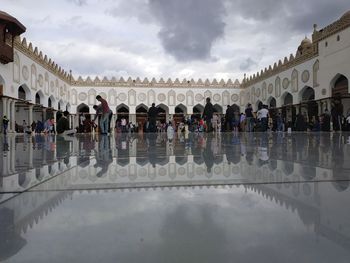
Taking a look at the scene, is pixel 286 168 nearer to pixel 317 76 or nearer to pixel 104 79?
pixel 317 76

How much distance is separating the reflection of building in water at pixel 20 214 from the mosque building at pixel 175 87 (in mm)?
14658

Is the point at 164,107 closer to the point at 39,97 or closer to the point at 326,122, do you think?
the point at 39,97

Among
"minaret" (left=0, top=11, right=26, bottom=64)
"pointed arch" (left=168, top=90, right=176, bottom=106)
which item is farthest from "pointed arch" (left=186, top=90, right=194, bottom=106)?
"minaret" (left=0, top=11, right=26, bottom=64)

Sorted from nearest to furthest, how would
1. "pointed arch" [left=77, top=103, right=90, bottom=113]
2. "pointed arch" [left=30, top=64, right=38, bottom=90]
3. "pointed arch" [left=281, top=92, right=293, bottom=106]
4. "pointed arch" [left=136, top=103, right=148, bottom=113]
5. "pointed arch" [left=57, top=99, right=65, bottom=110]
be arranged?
"pointed arch" [left=30, top=64, right=38, bottom=90], "pointed arch" [left=281, top=92, right=293, bottom=106], "pointed arch" [left=57, top=99, right=65, bottom=110], "pointed arch" [left=77, top=103, right=90, bottom=113], "pointed arch" [left=136, top=103, right=148, bottom=113]

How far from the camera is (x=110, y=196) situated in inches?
47.4

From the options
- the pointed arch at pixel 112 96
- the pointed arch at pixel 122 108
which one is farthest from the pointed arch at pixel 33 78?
the pointed arch at pixel 122 108

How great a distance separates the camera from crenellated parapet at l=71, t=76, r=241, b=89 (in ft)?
87.2

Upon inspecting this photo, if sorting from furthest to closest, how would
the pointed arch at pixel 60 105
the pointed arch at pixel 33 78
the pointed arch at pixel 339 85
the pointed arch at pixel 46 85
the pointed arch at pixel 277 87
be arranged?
the pointed arch at pixel 60 105, the pointed arch at pixel 277 87, the pointed arch at pixel 46 85, the pointed arch at pixel 33 78, the pointed arch at pixel 339 85

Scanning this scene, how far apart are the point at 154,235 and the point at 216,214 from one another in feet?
0.76

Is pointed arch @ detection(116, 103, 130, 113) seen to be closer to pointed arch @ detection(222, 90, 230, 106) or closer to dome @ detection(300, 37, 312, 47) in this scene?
pointed arch @ detection(222, 90, 230, 106)

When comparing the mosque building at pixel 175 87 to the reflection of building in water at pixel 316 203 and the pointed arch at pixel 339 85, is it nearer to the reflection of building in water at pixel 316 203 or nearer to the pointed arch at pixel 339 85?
the pointed arch at pixel 339 85

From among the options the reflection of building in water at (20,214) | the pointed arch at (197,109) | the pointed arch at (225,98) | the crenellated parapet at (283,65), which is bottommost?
the reflection of building in water at (20,214)

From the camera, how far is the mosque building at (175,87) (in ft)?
51.7

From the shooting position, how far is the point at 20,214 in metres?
0.99
